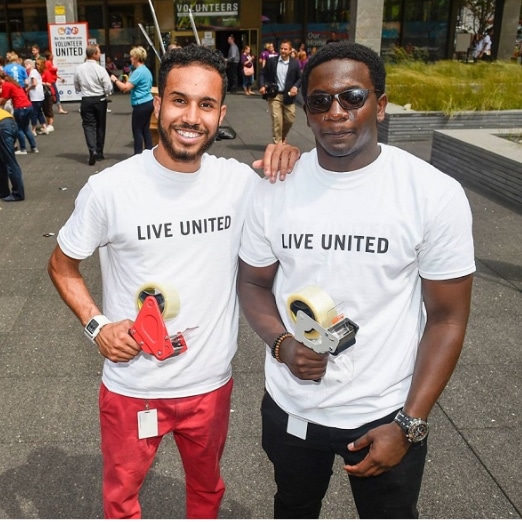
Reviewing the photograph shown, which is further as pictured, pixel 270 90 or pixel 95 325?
pixel 270 90

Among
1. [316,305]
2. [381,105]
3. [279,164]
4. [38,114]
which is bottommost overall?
[38,114]

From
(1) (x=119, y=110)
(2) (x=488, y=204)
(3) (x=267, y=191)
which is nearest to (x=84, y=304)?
(3) (x=267, y=191)

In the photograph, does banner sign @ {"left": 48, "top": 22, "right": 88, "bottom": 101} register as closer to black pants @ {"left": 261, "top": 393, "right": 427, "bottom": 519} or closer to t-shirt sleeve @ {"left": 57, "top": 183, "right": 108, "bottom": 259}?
t-shirt sleeve @ {"left": 57, "top": 183, "right": 108, "bottom": 259}

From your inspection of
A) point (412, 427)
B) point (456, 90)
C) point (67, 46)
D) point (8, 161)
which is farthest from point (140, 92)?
point (67, 46)

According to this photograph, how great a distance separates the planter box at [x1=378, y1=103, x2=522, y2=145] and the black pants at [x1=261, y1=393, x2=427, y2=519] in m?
11.4

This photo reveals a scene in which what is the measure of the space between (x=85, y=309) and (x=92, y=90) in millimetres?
9885

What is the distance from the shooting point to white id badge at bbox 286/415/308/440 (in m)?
2.21

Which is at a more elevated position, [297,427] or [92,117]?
[297,427]

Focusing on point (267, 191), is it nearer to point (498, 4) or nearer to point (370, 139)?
point (370, 139)

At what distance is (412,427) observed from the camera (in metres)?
1.98

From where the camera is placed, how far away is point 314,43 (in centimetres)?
2700

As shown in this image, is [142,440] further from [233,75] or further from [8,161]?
[233,75]

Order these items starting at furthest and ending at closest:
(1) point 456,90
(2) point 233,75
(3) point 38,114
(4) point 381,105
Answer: (2) point 233,75
(3) point 38,114
(1) point 456,90
(4) point 381,105

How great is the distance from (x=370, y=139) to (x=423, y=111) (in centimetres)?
1209
